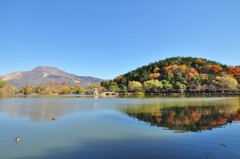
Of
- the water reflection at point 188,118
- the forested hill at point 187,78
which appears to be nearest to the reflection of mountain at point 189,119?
the water reflection at point 188,118

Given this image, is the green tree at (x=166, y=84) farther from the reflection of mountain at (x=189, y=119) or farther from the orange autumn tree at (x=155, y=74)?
the reflection of mountain at (x=189, y=119)

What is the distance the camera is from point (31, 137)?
10133mm

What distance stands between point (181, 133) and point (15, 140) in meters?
8.15

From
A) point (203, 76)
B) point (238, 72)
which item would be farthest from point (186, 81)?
point (238, 72)

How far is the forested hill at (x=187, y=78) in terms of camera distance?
65500 mm

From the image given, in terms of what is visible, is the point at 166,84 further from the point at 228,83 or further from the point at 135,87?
the point at 228,83

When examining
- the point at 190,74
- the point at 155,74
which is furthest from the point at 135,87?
the point at 190,74

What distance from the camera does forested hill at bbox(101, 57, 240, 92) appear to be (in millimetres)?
65500

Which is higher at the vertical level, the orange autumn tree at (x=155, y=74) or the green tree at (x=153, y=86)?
the orange autumn tree at (x=155, y=74)

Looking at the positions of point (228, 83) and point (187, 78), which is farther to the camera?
point (187, 78)

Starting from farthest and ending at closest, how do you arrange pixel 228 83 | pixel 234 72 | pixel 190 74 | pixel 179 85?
pixel 190 74 → pixel 234 72 → pixel 179 85 → pixel 228 83

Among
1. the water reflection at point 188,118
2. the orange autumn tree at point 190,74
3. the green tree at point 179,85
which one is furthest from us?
the orange autumn tree at point 190,74

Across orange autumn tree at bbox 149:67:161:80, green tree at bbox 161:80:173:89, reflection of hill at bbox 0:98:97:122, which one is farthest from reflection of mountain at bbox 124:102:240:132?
orange autumn tree at bbox 149:67:161:80

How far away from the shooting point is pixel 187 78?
73312mm
